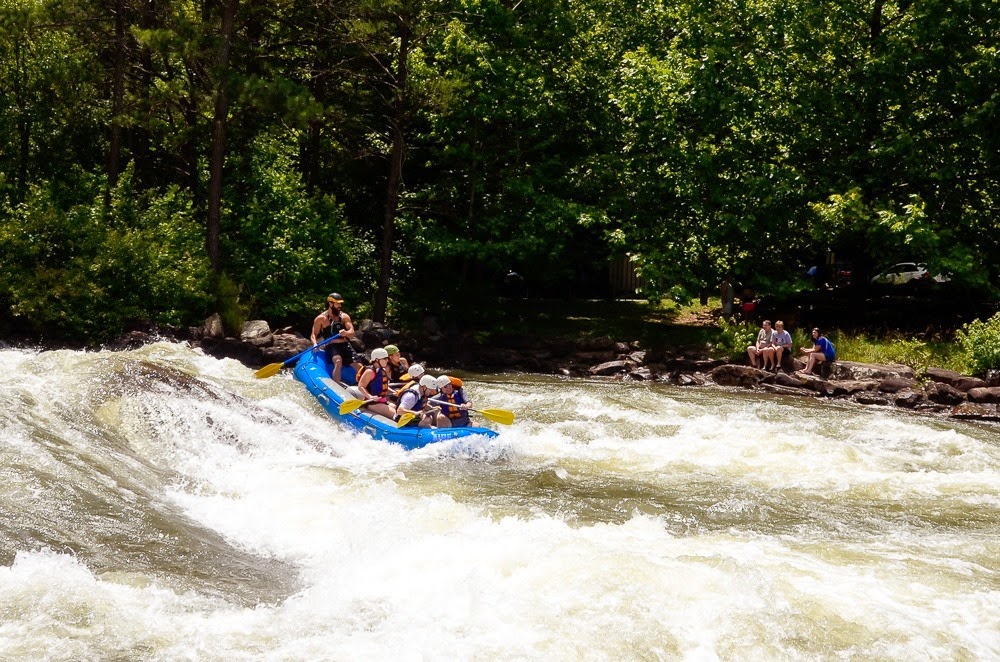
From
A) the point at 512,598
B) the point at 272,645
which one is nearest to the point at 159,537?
the point at 272,645

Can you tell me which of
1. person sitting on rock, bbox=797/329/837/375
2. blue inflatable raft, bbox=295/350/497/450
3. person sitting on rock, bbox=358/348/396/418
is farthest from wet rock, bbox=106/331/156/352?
person sitting on rock, bbox=797/329/837/375

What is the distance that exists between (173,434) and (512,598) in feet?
17.7

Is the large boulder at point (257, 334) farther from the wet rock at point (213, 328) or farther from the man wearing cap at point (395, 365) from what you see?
the man wearing cap at point (395, 365)

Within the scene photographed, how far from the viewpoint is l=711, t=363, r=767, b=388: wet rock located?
18.6 m

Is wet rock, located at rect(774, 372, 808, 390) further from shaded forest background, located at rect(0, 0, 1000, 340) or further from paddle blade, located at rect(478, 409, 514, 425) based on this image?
paddle blade, located at rect(478, 409, 514, 425)

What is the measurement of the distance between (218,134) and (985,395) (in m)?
14.7

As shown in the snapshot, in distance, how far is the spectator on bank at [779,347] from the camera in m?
19.1

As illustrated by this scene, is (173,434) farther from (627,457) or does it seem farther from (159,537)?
(627,457)

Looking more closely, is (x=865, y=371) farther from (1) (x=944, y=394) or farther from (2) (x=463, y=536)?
(2) (x=463, y=536)

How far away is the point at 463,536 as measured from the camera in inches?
313

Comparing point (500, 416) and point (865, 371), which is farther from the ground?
point (500, 416)

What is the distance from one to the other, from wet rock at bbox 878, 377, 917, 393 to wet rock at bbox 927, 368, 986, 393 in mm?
372

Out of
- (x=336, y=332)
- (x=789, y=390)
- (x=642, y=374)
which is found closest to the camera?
(x=336, y=332)

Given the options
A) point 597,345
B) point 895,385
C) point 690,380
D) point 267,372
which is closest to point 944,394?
point 895,385
